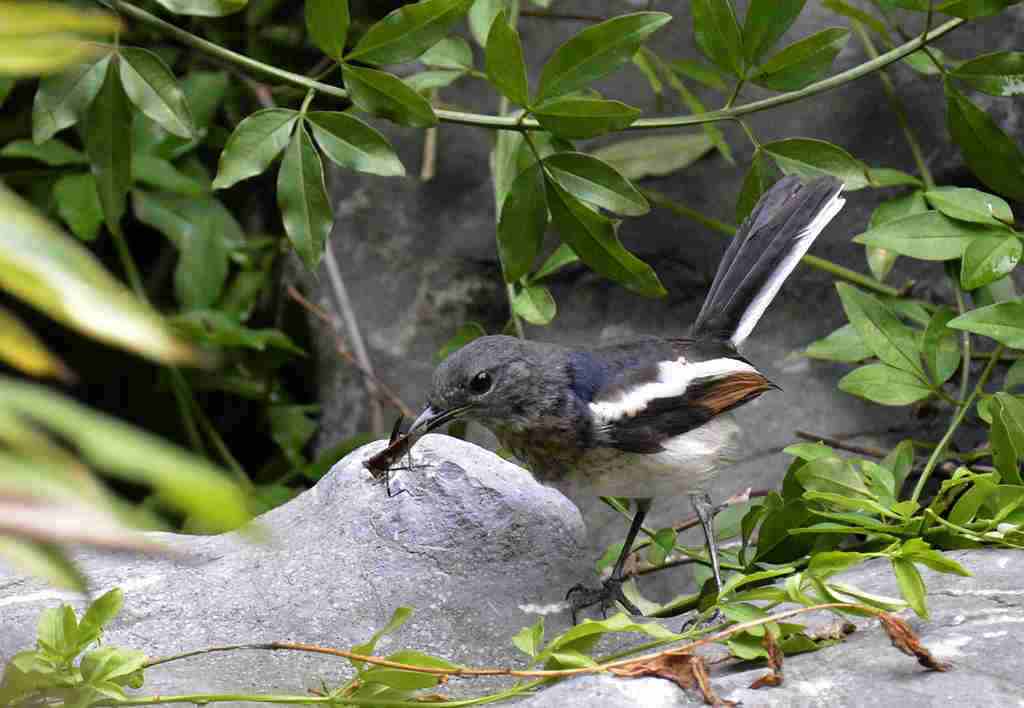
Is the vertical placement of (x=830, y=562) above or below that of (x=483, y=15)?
below

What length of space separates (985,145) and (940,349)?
643mm

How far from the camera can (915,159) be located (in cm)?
441

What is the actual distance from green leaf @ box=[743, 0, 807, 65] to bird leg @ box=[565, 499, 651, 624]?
1324 millimetres

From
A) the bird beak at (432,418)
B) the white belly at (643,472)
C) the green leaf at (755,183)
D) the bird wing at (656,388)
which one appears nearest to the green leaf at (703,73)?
the green leaf at (755,183)

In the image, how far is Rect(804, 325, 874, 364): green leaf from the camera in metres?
3.76

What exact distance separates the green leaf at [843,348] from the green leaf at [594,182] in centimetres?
76

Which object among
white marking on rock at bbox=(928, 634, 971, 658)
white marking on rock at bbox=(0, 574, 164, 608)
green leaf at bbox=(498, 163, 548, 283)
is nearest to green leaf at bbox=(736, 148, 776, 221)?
green leaf at bbox=(498, 163, 548, 283)

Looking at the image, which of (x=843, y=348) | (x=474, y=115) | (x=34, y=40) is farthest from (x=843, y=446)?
(x=34, y=40)

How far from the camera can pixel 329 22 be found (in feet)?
10.8

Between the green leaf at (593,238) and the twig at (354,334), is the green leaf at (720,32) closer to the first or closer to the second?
the green leaf at (593,238)

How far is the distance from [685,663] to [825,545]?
1085 millimetres


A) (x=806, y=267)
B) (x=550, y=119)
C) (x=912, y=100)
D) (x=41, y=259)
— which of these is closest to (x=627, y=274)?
(x=550, y=119)

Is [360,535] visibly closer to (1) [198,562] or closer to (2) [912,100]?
(1) [198,562]

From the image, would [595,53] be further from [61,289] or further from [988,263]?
[61,289]
